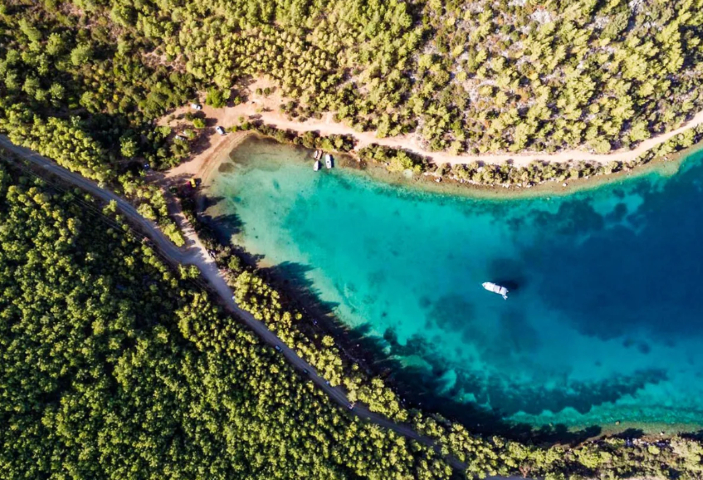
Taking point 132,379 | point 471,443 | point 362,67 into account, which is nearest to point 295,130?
point 362,67

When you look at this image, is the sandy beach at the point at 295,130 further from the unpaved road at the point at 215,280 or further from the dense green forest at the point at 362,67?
the unpaved road at the point at 215,280

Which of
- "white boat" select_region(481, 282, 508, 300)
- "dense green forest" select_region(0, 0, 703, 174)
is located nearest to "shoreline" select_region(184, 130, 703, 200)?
"dense green forest" select_region(0, 0, 703, 174)

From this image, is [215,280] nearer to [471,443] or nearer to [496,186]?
[471,443]

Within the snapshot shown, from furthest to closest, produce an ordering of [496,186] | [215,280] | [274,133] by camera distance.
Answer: [496,186], [274,133], [215,280]

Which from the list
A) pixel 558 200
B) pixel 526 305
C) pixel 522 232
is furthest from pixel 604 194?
pixel 526 305

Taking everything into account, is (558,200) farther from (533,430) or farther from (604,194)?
(533,430)

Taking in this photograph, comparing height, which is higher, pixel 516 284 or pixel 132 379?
pixel 516 284

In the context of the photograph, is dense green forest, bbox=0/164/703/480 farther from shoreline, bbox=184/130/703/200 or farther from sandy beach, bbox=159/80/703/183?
shoreline, bbox=184/130/703/200
